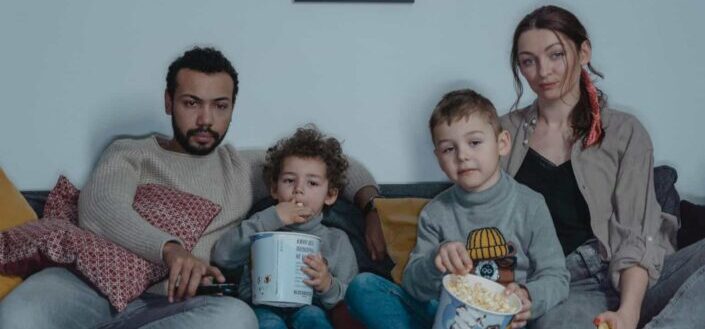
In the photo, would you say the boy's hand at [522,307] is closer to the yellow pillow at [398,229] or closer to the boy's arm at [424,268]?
the boy's arm at [424,268]

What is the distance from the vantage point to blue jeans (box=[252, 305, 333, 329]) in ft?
6.39

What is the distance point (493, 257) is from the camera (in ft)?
6.29

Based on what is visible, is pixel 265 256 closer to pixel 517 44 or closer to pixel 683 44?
pixel 517 44

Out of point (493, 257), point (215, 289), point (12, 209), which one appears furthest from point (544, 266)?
point (12, 209)

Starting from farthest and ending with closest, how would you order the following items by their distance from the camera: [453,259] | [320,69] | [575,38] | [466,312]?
[320,69]
[575,38]
[453,259]
[466,312]

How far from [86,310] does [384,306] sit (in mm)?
632

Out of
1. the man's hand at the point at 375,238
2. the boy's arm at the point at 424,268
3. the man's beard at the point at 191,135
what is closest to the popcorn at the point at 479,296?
the boy's arm at the point at 424,268

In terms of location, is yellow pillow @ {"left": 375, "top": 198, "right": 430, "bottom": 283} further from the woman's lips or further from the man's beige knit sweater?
the woman's lips

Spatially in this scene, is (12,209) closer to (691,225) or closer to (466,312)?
(466,312)

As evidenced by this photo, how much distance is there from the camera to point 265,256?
1867 mm

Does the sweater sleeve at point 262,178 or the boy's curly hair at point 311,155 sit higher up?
the boy's curly hair at point 311,155

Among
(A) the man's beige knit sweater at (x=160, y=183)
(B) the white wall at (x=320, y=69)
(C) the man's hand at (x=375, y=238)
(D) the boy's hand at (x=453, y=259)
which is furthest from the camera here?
(B) the white wall at (x=320, y=69)

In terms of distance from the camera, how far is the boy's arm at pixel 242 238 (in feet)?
6.83

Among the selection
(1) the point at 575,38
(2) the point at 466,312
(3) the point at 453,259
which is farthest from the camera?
(1) the point at 575,38
